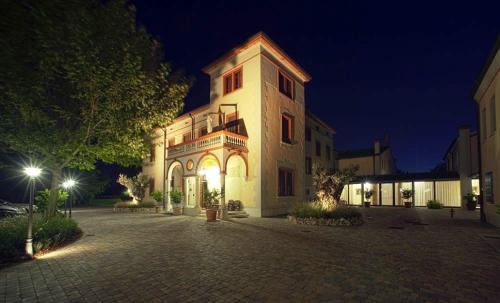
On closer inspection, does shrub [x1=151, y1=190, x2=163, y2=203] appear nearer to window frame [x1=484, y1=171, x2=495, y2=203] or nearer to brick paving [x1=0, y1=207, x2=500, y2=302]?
brick paving [x1=0, y1=207, x2=500, y2=302]

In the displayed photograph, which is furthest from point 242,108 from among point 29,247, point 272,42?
point 29,247

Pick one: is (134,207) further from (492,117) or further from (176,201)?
(492,117)

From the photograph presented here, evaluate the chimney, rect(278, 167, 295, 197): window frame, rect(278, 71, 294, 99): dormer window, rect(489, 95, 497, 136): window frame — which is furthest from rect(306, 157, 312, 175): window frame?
the chimney

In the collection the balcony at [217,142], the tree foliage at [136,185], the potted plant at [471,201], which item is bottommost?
the potted plant at [471,201]

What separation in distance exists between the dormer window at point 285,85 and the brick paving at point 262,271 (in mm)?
13943

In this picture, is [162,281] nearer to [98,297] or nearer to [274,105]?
[98,297]

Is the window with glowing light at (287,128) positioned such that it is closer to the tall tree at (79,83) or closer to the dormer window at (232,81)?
the dormer window at (232,81)

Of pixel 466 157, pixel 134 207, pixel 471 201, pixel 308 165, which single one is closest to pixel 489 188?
pixel 471 201

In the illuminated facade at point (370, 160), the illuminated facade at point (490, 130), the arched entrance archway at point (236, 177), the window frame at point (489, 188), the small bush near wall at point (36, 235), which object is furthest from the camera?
the illuminated facade at point (370, 160)

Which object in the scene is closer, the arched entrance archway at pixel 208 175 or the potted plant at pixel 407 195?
the arched entrance archway at pixel 208 175

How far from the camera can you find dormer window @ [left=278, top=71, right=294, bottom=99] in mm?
21314

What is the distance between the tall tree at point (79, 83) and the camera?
21.2 ft

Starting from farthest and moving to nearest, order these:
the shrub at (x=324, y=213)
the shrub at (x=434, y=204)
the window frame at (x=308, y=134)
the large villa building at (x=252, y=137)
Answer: the window frame at (x=308, y=134)
the shrub at (x=434, y=204)
the large villa building at (x=252, y=137)
the shrub at (x=324, y=213)

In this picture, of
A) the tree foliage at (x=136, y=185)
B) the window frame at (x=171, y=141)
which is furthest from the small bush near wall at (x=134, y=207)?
the window frame at (x=171, y=141)
